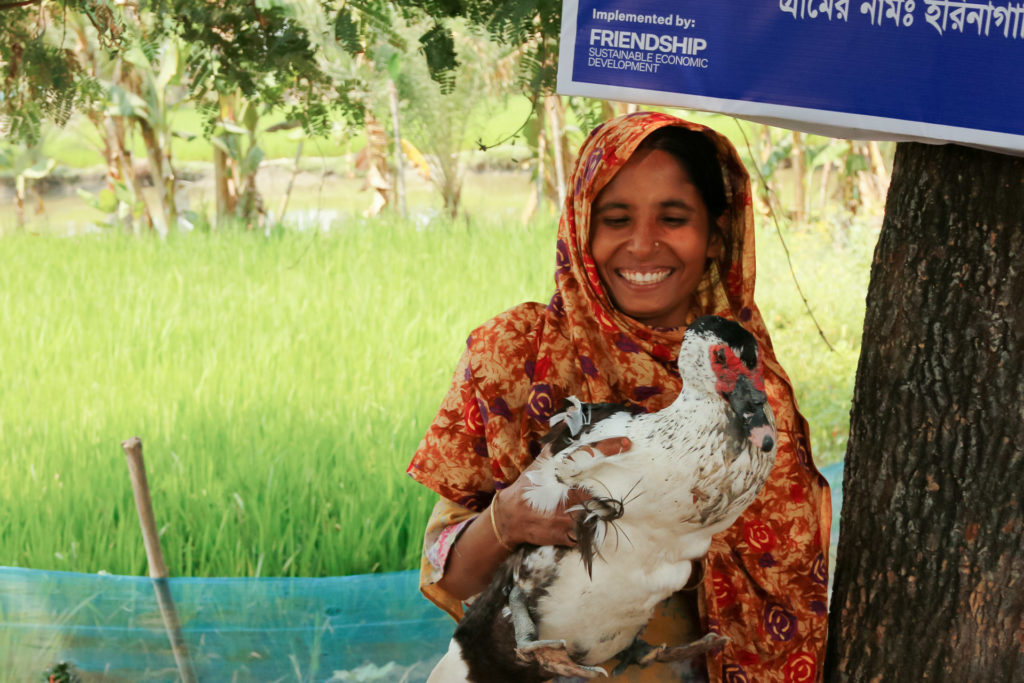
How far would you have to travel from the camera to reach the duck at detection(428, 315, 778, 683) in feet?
3.20

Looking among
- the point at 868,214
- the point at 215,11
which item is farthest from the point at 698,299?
the point at 868,214

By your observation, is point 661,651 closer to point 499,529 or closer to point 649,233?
point 499,529

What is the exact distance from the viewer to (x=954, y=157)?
1.23 metres

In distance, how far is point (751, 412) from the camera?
98cm

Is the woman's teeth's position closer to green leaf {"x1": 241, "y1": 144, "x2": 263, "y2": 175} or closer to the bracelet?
the bracelet

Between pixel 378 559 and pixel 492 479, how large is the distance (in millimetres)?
1257

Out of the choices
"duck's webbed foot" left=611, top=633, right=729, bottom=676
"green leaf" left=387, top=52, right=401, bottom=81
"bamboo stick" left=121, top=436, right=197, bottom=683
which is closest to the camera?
"duck's webbed foot" left=611, top=633, right=729, bottom=676

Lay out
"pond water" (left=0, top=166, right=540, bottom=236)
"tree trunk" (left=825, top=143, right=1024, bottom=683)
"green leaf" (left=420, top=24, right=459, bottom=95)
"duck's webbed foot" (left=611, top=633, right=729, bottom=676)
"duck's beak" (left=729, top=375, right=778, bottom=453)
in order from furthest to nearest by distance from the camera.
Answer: "pond water" (left=0, top=166, right=540, bottom=236), "green leaf" (left=420, top=24, right=459, bottom=95), "tree trunk" (left=825, top=143, right=1024, bottom=683), "duck's webbed foot" (left=611, top=633, right=729, bottom=676), "duck's beak" (left=729, top=375, right=778, bottom=453)

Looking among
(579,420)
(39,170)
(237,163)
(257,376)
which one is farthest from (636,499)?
(39,170)

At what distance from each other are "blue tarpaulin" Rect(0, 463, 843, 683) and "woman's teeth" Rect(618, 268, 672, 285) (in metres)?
1.21

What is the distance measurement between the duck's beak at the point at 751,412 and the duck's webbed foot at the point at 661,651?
0.27m

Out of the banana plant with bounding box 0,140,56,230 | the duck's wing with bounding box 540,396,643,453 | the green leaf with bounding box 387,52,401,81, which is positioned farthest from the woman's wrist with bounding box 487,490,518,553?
the banana plant with bounding box 0,140,56,230

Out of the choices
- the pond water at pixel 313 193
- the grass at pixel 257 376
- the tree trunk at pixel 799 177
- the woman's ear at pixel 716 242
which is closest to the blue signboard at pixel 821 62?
the woman's ear at pixel 716 242

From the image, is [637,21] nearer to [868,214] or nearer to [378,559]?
[378,559]
